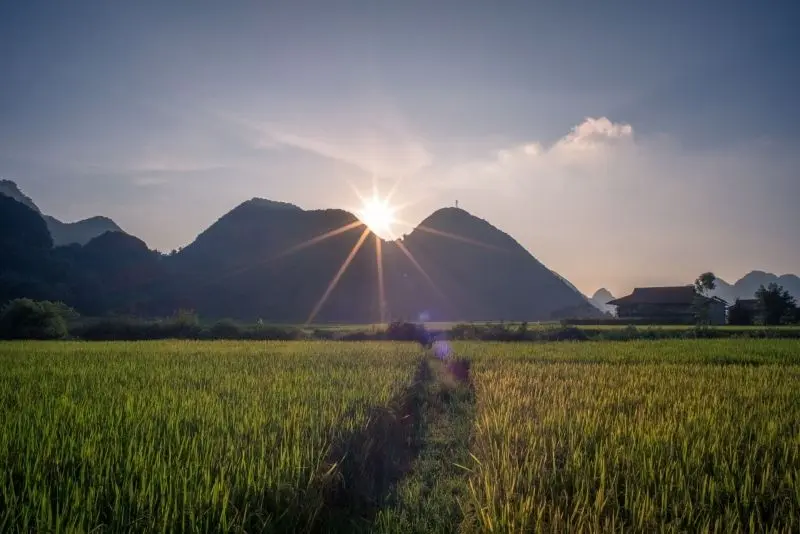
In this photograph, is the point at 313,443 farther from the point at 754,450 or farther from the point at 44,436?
the point at 754,450

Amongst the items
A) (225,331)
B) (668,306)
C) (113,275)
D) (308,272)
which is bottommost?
(225,331)

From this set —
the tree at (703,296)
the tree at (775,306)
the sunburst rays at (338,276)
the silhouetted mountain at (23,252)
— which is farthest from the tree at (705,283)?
the silhouetted mountain at (23,252)

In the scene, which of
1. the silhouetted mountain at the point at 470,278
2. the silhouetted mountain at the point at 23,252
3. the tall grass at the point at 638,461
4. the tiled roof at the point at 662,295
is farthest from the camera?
the silhouetted mountain at the point at 470,278

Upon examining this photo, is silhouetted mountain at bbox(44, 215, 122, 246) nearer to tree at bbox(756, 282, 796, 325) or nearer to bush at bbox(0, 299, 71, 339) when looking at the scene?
bush at bbox(0, 299, 71, 339)

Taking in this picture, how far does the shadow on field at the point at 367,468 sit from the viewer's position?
338 centimetres

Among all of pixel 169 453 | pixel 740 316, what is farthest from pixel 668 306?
pixel 169 453

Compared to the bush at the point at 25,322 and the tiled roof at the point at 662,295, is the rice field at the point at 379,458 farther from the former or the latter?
the tiled roof at the point at 662,295

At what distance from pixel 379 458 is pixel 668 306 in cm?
6197

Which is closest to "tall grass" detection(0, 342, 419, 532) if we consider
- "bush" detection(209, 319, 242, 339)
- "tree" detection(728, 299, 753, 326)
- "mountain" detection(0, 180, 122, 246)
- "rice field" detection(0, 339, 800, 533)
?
"rice field" detection(0, 339, 800, 533)

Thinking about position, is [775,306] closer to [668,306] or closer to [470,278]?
[668,306]

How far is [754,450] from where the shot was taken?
11.4 feet

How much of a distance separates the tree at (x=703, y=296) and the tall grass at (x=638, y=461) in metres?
50.9

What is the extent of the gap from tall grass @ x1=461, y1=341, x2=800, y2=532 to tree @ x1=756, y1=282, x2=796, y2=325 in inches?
1929

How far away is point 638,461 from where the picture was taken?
3293 mm
